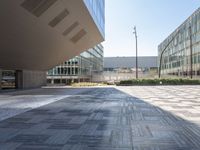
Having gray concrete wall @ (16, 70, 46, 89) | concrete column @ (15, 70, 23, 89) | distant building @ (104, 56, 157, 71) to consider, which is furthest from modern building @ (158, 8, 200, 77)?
distant building @ (104, 56, 157, 71)

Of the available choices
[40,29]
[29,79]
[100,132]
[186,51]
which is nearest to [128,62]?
[186,51]

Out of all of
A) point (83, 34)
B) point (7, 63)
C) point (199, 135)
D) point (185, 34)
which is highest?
point (185, 34)

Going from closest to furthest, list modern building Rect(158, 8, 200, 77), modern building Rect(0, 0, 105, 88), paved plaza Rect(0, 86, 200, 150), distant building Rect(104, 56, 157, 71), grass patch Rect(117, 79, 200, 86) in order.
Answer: paved plaza Rect(0, 86, 200, 150)
modern building Rect(0, 0, 105, 88)
grass patch Rect(117, 79, 200, 86)
modern building Rect(158, 8, 200, 77)
distant building Rect(104, 56, 157, 71)

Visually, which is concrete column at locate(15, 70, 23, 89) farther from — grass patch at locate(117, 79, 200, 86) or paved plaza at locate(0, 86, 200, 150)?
paved plaza at locate(0, 86, 200, 150)

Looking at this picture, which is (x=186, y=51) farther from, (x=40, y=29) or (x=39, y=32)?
(x=40, y=29)

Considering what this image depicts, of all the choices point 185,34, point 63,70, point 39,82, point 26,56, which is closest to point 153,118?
point 26,56

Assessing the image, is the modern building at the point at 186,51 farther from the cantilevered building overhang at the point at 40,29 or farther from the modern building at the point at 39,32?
the cantilevered building overhang at the point at 40,29

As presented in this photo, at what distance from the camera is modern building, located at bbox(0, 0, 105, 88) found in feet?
67.8

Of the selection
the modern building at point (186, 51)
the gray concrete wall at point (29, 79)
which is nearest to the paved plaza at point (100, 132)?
the gray concrete wall at point (29, 79)

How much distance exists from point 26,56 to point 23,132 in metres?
22.6

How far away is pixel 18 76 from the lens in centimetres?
3584

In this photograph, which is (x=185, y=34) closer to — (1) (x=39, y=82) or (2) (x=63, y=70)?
(2) (x=63, y=70)

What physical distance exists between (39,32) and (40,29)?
54 centimetres

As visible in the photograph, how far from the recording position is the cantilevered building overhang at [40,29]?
2040 centimetres
